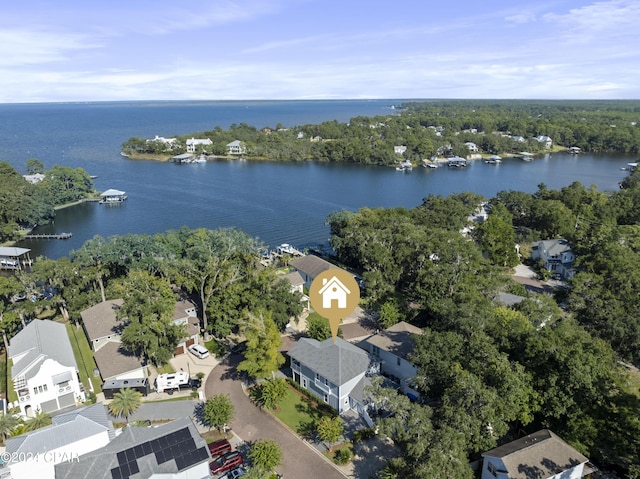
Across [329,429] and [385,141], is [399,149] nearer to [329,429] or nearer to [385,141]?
[385,141]

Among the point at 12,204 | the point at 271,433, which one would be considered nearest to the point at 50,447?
the point at 271,433

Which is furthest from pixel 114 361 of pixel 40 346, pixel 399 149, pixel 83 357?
pixel 399 149

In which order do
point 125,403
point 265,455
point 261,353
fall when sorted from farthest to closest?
point 261,353
point 125,403
point 265,455

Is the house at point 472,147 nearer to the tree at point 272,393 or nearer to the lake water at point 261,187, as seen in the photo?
the lake water at point 261,187

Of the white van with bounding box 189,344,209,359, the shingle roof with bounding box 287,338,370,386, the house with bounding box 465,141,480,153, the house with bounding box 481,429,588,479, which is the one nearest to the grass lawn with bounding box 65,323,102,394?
the white van with bounding box 189,344,209,359

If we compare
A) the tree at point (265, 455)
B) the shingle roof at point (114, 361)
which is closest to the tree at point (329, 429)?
the tree at point (265, 455)

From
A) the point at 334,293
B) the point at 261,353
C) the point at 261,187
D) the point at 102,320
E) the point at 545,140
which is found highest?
the point at 545,140
